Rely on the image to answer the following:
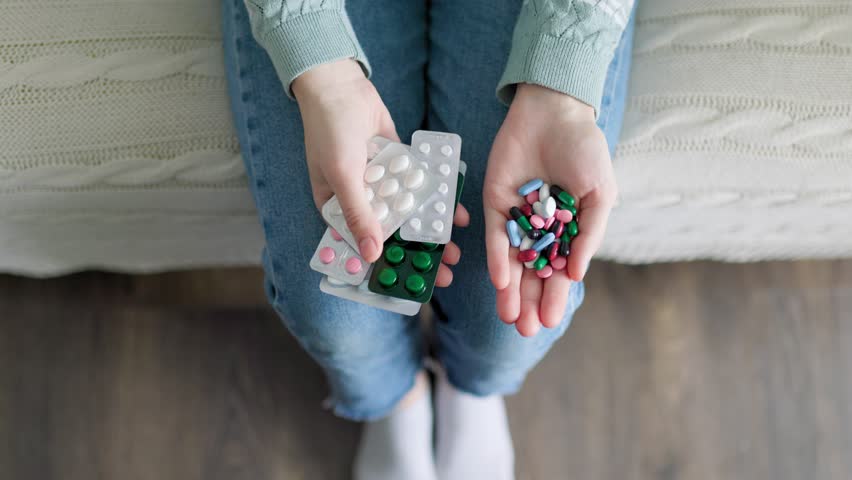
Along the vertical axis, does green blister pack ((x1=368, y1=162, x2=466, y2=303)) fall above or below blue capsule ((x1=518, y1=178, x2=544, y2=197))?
below

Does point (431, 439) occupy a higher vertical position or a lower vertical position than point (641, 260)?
lower

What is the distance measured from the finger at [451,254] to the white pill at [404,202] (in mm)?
55

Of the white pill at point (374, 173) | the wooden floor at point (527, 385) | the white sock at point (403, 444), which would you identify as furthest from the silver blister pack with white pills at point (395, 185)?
the wooden floor at point (527, 385)

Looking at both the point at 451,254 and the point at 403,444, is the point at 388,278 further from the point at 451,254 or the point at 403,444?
the point at 403,444

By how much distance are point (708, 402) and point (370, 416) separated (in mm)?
569

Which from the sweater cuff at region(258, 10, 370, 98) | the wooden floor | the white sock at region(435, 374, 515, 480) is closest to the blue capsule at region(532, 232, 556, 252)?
the sweater cuff at region(258, 10, 370, 98)

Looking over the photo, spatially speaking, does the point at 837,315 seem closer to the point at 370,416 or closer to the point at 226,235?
the point at 370,416

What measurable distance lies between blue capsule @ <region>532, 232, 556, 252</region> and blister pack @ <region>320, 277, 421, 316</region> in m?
0.13

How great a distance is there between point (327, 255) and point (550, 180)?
0.23 m

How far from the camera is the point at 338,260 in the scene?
617 mm

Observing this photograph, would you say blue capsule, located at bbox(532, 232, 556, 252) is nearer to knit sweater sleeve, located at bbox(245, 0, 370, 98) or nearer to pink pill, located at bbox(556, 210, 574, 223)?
pink pill, located at bbox(556, 210, 574, 223)

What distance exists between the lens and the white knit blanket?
27.9 inches

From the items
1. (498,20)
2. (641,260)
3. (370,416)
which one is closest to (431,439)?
(370,416)

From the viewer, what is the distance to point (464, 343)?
0.77 metres
